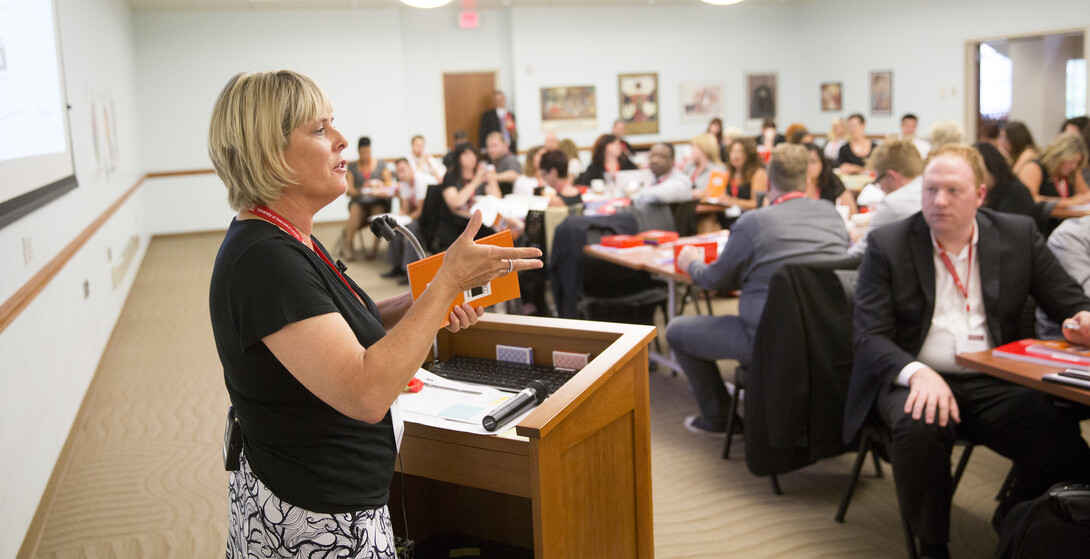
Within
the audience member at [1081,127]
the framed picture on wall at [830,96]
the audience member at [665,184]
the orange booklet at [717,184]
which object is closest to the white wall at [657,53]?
the framed picture on wall at [830,96]

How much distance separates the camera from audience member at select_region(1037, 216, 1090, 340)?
299 cm

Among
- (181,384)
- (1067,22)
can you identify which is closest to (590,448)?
(181,384)

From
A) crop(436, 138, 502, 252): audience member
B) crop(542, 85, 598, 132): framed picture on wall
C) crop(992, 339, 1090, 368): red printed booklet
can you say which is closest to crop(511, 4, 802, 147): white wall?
crop(542, 85, 598, 132): framed picture on wall

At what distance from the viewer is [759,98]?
15.6 metres

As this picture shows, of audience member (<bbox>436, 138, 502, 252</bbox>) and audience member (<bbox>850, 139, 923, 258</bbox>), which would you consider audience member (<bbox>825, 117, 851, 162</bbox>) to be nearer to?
audience member (<bbox>436, 138, 502, 252</bbox>)

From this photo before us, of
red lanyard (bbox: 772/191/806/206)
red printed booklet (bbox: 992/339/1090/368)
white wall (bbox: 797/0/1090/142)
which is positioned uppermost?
white wall (bbox: 797/0/1090/142)

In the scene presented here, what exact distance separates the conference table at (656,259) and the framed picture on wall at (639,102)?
32.4 feet

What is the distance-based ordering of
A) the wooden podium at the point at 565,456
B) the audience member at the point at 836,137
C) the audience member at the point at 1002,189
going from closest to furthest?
1. the wooden podium at the point at 565,456
2. the audience member at the point at 1002,189
3. the audience member at the point at 836,137

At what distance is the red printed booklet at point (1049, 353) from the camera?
7.90 ft

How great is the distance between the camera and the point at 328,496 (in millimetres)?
1474

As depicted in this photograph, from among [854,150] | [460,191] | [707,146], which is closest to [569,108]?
[854,150]

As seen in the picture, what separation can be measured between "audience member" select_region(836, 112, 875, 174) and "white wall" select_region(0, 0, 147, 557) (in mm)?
7907

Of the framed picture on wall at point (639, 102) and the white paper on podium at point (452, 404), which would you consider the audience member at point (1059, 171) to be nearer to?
the white paper on podium at point (452, 404)

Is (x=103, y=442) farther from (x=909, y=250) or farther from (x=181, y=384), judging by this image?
(x=909, y=250)
